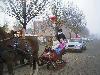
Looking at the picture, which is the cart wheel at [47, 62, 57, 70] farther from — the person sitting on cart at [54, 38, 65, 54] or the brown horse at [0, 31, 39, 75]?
the person sitting on cart at [54, 38, 65, 54]

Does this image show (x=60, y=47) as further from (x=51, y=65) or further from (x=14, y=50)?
(x=14, y=50)

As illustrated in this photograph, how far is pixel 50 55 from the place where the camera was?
16156mm

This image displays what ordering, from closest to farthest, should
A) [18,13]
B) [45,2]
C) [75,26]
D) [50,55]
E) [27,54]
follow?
[27,54], [50,55], [18,13], [45,2], [75,26]

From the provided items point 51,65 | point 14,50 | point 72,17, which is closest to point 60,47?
point 51,65

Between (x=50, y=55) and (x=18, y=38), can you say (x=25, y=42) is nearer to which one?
(x=18, y=38)

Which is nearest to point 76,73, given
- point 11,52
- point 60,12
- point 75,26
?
point 11,52

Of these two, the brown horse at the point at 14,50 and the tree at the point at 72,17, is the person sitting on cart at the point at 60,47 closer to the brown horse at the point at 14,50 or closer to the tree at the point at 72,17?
the brown horse at the point at 14,50

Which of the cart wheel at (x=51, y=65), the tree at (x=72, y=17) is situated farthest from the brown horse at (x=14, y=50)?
the tree at (x=72, y=17)

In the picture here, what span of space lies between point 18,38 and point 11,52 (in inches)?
96.2

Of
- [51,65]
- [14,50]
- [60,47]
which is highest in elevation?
[14,50]

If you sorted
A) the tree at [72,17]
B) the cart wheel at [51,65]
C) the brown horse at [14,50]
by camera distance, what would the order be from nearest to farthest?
the brown horse at [14,50] → the cart wheel at [51,65] → the tree at [72,17]

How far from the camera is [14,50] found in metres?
12.7

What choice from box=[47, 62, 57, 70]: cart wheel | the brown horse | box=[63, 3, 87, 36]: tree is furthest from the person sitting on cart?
box=[63, 3, 87, 36]: tree

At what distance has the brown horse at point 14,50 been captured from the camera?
11742 mm
